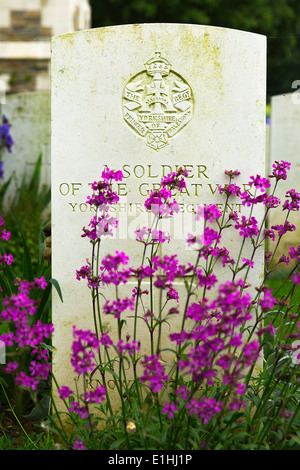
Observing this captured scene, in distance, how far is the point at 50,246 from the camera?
11.3 ft

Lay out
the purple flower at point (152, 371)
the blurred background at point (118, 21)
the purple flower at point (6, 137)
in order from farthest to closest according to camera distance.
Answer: the blurred background at point (118, 21)
the purple flower at point (6, 137)
the purple flower at point (152, 371)

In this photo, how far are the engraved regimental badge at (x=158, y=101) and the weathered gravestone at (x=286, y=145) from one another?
11.6 ft

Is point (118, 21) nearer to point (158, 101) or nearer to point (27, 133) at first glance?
point (27, 133)

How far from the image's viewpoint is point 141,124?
311 centimetres

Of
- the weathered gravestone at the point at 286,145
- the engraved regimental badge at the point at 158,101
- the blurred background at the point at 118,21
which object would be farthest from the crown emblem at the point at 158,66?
the blurred background at the point at 118,21

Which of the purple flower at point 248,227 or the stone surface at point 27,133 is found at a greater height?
the stone surface at point 27,133

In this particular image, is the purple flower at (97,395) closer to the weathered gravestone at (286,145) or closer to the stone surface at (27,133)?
the weathered gravestone at (286,145)

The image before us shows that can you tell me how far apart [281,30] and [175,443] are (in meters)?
20.1

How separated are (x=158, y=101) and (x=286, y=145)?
13.0 feet

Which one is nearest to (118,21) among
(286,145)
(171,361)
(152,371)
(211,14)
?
(211,14)

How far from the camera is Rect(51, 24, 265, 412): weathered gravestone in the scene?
3074 mm

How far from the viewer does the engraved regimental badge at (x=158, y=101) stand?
10.1 feet

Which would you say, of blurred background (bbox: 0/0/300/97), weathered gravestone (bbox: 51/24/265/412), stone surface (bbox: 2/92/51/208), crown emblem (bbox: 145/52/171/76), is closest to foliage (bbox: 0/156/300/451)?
weathered gravestone (bbox: 51/24/265/412)

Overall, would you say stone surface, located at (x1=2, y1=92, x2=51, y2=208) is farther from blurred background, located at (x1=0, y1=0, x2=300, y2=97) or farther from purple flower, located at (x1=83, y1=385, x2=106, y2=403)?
purple flower, located at (x1=83, y1=385, x2=106, y2=403)
